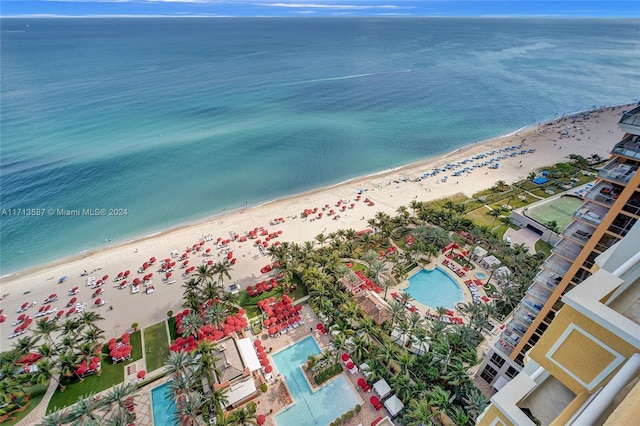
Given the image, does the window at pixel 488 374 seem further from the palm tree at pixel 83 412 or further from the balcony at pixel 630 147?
the palm tree at pixel 83 412

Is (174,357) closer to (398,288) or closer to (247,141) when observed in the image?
(398,288)

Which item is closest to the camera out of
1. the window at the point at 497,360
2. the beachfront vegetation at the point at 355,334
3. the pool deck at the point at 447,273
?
the beachfront vegetation at the point at 355,334

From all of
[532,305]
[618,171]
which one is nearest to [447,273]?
[532,305]

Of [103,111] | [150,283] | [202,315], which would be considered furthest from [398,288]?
[103,111]

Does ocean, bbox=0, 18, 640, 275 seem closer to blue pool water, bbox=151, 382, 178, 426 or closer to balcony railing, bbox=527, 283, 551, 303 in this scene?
blue pool water, bbox=151, 382, 178, 426

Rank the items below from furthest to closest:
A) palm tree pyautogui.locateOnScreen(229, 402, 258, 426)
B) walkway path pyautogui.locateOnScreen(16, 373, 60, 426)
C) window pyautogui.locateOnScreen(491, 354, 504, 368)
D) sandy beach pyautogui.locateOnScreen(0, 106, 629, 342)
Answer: sandy beach pyautogui.locateOnScreen(0, 106, 629, 342), walkway path pyautogui.locateOnScreen(16, 373, 60, 426), window pyautogui.locateOnScreen(491, 354, 504, 368), palm tree pyautogui.locateOnScreen(229, 402, 258, 426)

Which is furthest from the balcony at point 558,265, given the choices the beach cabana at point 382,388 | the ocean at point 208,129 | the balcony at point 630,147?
the ocean at point 208,129

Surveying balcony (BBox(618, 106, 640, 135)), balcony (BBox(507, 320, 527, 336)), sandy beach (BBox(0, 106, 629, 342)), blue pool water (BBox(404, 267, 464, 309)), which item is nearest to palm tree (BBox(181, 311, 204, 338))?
sandy beach (BBox(0, 106, 629, 342))

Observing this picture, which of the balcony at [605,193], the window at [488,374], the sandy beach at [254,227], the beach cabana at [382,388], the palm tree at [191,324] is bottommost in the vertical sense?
the window at [488,374]
